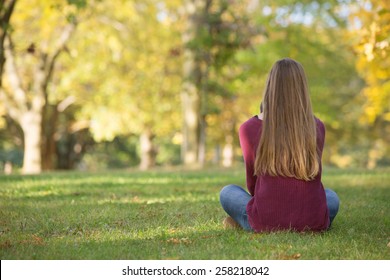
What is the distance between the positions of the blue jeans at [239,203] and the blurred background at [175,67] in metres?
5.03

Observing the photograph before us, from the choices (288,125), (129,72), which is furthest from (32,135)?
(288,125)

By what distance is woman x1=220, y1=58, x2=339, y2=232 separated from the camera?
5.54 meters

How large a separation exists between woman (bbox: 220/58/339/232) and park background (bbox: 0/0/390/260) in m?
0.21

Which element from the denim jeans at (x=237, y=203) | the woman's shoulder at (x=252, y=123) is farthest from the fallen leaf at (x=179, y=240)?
the woman's shoulder at (x=252, y=123)

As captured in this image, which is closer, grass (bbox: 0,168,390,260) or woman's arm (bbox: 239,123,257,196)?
grass (bbox: 0,168,390,260)

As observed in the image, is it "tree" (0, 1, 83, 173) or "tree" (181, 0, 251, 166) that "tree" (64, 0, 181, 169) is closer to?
"tree" (0, 1, 83, 173)

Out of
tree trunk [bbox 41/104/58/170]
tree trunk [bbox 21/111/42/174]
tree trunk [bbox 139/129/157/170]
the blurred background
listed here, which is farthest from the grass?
tree trunk [bbox 139/129/157/170]

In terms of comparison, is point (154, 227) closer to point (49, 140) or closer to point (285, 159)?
point (285, 159)

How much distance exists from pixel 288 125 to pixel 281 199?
0.73 meters

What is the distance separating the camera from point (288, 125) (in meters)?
5.55
